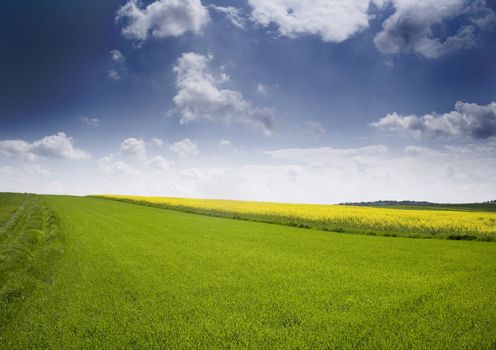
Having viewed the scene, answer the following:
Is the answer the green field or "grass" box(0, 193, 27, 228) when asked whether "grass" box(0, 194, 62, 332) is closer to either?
the green field

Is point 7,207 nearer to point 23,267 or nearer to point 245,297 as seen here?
point 23,267

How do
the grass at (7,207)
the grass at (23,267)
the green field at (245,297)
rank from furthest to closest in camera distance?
1. the grass at (7,207)
2. the grass at (23,267)
3. the green field at (245,297)

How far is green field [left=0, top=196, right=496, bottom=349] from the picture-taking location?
698 cm

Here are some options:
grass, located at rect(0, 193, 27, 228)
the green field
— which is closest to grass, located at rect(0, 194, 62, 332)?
the green field

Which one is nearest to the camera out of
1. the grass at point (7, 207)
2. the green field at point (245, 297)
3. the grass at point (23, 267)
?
the green field at point (245, 297)

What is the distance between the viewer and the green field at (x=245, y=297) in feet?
22.9

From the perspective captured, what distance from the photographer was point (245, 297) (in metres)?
9.27

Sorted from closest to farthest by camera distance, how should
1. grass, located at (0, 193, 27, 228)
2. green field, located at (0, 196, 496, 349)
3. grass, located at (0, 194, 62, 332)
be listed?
green field, located at (0, 196, 496, 349) < grass, located at (0, 194, 62, 332) < grass, located at (0, 193, 27, 228)

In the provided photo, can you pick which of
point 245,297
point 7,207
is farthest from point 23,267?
point 7,207

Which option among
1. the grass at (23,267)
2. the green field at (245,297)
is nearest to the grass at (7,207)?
the grass at (23,267)

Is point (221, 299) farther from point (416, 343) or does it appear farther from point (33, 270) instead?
point (33, 270)

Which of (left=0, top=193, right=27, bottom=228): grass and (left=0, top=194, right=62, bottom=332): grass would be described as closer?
(left=0, top=194, right=62, bottom=332): grass

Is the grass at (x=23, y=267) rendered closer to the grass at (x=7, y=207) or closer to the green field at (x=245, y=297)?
the green field at (x=245, y=297)

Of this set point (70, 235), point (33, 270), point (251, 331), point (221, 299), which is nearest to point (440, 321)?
point (251, 331)
